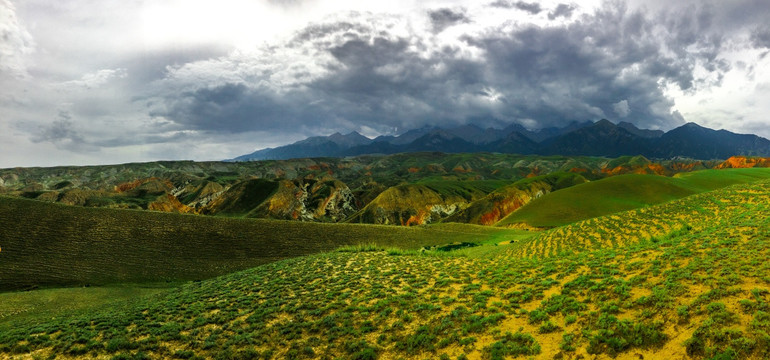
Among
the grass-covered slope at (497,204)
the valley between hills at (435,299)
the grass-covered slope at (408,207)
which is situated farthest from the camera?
the grass-covered slope at (408,207)

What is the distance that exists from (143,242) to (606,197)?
111 metres

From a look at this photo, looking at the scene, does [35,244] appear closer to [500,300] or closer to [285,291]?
[285,291]

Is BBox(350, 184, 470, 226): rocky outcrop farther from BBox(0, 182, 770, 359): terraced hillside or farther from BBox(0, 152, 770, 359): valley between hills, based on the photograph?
BBox(0, 182, 770, 359): terraced hillside

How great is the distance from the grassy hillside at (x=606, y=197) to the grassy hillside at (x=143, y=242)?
31374mm

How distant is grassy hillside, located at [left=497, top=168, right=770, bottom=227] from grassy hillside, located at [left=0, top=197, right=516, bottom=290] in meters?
31.4

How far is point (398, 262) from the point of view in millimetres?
29734

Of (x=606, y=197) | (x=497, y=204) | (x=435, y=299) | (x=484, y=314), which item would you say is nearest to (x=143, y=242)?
(x=435, y=299)

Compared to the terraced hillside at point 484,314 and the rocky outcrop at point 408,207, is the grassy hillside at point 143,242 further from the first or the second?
the rocky outcrop at point 408,207

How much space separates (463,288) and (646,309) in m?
8.88

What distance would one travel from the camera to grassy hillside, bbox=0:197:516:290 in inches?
1693

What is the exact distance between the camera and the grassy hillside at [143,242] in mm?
42997

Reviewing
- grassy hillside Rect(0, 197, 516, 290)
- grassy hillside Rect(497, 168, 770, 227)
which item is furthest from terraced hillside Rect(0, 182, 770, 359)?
grassy hillside Rect(497, 168, 770, 227)

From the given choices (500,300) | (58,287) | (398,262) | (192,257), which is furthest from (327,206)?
(500,300)

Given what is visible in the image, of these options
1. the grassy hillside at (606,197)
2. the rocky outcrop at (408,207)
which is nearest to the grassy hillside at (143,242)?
the grassy hillside at (606,197)
